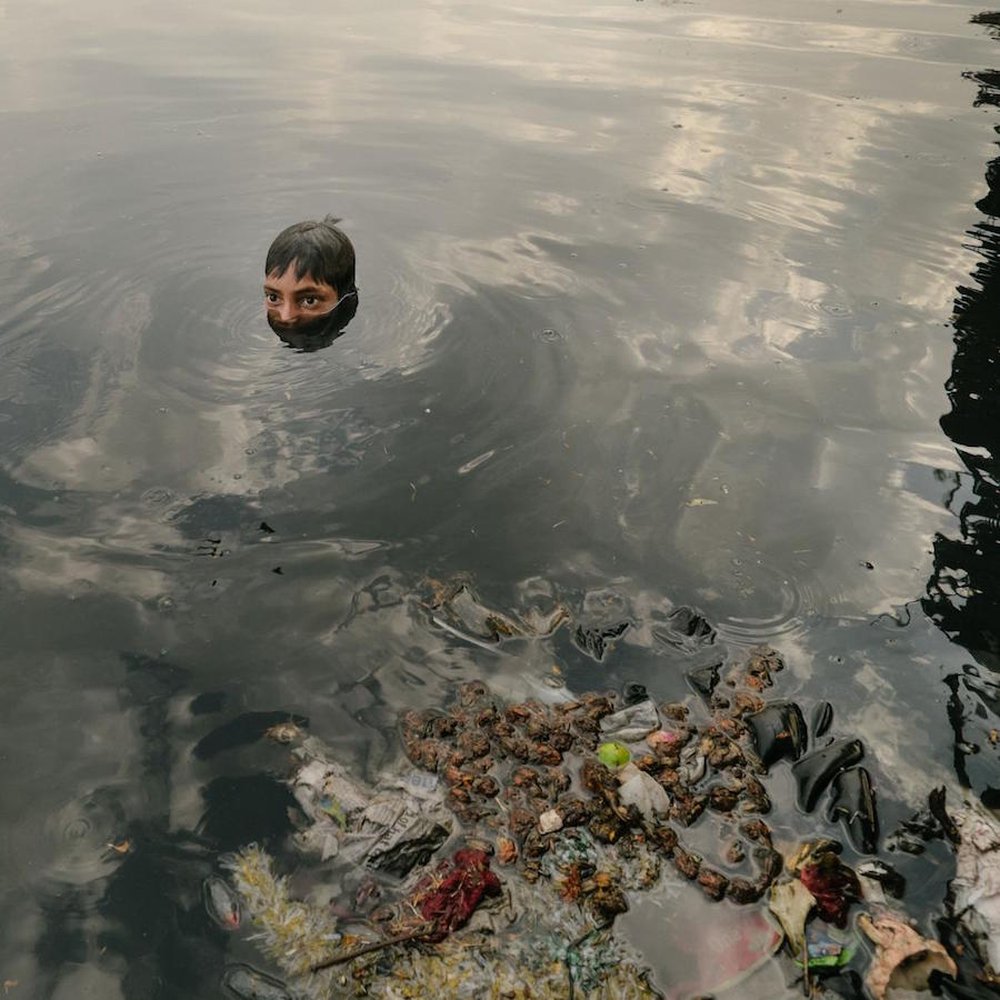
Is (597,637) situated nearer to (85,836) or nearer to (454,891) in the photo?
(454,891)

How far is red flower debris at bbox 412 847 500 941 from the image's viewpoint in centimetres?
296

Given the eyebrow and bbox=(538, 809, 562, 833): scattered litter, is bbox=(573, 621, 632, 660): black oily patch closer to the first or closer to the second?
bbox=(538, 809, 562, 833): scattered litter

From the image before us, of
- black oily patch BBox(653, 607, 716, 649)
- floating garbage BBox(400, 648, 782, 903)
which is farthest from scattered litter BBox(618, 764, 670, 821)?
black oily patch BBox(653, 607, 716, 649)

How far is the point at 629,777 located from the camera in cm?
340

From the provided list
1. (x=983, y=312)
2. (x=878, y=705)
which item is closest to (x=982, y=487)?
(x=878, y=705)

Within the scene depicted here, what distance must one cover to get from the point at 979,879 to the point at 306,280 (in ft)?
17.5

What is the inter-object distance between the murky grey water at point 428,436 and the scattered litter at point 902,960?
1.51 feet

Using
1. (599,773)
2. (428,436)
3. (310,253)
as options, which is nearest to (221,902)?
(599,773)

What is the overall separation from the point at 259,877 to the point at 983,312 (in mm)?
6340

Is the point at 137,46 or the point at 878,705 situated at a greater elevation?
the point at 137,46

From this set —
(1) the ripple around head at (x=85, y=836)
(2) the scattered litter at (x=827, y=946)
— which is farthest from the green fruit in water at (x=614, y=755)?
(1) the ripple around head at (x=85, y=836)

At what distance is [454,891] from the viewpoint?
3.03 metres

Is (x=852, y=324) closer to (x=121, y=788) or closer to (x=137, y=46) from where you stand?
(x=121, y=788)

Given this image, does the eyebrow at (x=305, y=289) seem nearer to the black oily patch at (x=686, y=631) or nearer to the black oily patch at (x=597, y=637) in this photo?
the black oily patch at (x=597, y=637)
